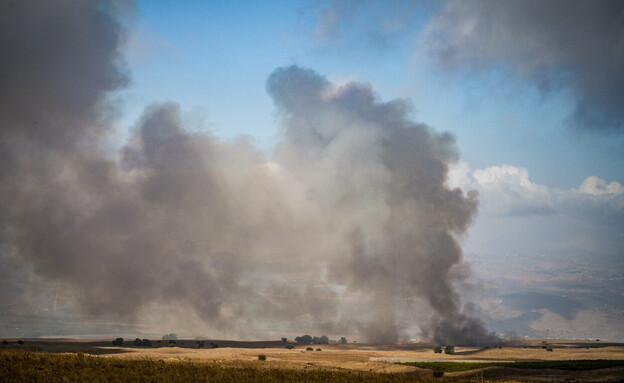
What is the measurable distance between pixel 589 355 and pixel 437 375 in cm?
5658

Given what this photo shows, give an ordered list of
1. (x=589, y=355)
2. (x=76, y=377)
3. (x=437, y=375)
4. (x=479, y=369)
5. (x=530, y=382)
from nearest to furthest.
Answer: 1. (x=76, y=377)
2. (x=530, y=382)
3. (x=437, y=375)
4. (x=479, y=369)
5. (x=589, y=355)

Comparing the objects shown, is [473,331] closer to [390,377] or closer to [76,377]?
[390,377]

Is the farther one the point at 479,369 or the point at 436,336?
the point at 436,336

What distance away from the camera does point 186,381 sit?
1850 inches

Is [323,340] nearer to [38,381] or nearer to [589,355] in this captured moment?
[589,355]

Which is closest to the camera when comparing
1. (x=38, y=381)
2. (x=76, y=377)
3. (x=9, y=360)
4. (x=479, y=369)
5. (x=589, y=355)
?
(x=38, y=381)

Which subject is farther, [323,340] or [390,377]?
[323,340]

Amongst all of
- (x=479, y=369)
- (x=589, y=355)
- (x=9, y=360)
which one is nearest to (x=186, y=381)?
(x=9, y=360)

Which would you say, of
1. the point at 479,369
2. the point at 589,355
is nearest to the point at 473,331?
the point at 589,355

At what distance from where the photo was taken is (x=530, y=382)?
190 feet

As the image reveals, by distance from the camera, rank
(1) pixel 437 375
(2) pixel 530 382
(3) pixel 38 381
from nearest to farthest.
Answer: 1. (3) pixel 38 381
2. (2) pixel 530 382
3. (1) pixel 437 375

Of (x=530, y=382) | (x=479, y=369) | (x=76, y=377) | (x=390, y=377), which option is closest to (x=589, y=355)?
(x=479, y=369)

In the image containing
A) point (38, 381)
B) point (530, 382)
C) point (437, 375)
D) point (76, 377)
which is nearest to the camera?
point (38, 381)

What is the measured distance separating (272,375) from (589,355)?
81.0 meters
